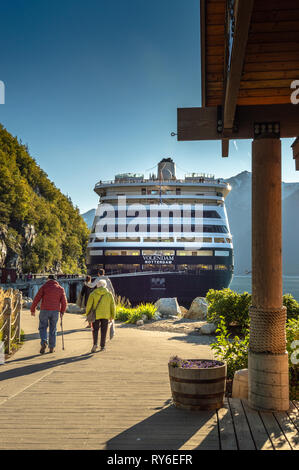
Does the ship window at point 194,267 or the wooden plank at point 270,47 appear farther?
the ship window at point 194,267

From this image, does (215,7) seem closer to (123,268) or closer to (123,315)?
(123,315)

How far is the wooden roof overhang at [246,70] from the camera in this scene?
3.68 metres

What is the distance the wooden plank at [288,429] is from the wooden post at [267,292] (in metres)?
0.16

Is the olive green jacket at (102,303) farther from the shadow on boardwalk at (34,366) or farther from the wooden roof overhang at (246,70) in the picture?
the wooden roof overhang at (246,70)

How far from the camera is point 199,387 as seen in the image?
14.9 feet

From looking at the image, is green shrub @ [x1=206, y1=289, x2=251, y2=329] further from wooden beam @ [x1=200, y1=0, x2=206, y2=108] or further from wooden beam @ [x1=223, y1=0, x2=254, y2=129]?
wooden beam @ [x1=223, y1=0, x2=254, y2=129]

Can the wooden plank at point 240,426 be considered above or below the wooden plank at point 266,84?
below

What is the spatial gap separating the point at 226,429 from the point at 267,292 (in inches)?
59.3

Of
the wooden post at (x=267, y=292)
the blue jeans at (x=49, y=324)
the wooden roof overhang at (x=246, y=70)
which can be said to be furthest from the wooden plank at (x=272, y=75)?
the blue jeans at (x=49, y=324)

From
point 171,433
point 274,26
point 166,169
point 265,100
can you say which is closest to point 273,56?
point 274,26

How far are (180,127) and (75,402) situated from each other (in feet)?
11.5

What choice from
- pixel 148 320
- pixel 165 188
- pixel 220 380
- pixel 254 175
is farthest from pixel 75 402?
pixel 165 188

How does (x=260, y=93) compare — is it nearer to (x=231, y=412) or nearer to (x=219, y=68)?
(x=219, y=68)

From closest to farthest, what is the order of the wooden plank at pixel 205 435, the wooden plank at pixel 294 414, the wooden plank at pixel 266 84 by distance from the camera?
1. the wooden plank at pixel 205 435
2. the wooden plank at pixel 294 414
3. the wooden plank at pixel 266 84
